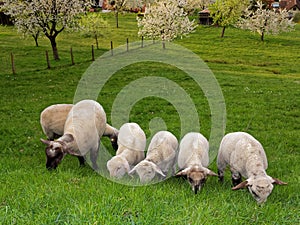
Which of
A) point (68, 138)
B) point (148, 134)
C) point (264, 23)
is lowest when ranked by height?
point (264, 23)

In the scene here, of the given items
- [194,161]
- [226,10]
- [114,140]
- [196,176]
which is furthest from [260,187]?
[226,10]

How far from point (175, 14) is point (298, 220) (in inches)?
1817

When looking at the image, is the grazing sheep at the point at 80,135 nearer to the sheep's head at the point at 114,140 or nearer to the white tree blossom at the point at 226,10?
the sheep's head at the point at 114,140

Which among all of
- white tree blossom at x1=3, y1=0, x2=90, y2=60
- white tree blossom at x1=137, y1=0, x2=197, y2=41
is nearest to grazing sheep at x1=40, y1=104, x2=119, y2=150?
white tree blossom at x1=3, y1=0, x2=90, y2=60

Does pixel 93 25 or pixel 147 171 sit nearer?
pixel 147 171

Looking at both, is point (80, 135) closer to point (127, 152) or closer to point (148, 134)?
point (127, 152)

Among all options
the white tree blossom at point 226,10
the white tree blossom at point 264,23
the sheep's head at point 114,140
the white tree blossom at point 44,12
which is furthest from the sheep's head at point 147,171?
the white tree blossom at point 226,10

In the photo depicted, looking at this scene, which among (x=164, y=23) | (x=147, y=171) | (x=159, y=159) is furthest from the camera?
(x=164, y=23)

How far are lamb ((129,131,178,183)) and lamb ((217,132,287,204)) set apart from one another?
112cm

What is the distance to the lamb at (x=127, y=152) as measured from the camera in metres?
8.30

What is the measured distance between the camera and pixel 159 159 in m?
8.60

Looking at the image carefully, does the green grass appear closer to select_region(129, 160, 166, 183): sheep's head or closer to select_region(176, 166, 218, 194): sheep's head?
select_region(176, 166, 218, 194): sheep's head

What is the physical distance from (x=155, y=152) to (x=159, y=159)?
20 cm

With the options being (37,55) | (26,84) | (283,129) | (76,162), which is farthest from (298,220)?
(37,55)
